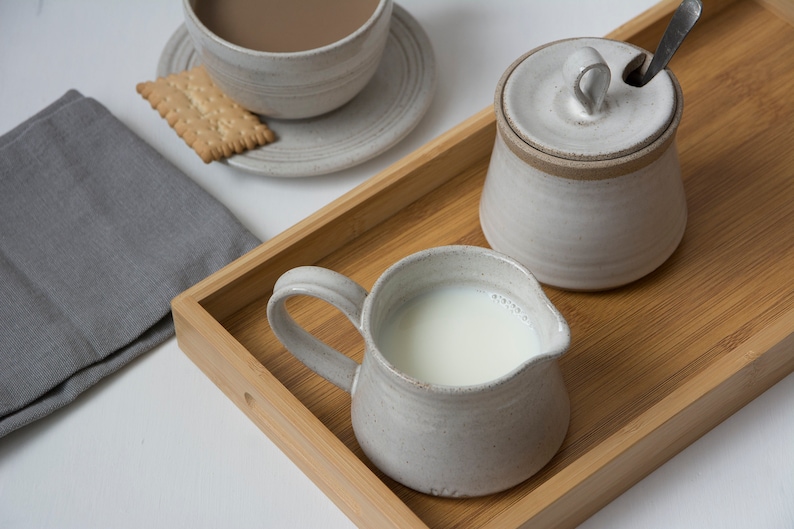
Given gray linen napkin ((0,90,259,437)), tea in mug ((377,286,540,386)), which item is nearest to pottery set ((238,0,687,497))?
tea in mug ((377,286,540,386))

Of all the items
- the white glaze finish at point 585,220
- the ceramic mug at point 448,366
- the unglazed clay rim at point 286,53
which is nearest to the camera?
the ceramic mug at point 448,366

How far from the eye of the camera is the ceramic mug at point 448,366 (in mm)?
677

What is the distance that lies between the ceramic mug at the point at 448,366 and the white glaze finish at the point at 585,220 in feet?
0.29

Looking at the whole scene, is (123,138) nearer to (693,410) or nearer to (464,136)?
(464,136)

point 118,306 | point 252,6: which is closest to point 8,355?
point 118,306

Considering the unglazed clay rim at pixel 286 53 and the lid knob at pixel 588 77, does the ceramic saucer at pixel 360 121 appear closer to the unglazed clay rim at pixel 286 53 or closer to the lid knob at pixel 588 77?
the unglazed clay rim at pixel 286 53

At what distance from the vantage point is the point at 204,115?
3.32 ft

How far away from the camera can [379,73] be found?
1053 mm

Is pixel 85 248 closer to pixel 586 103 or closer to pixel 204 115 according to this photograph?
pixel 204 115

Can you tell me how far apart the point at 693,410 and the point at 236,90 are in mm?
483

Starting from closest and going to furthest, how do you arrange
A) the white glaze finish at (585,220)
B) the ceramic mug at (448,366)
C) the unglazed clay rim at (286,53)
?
the ceramic mug at (448,366)
the white glaze finish at (585,220)
the unglazed clay rim at (286,53)

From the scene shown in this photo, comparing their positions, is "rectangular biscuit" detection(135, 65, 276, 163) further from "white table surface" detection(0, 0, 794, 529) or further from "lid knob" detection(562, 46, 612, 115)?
"lid knob" detection(562, 46, 612, 115)

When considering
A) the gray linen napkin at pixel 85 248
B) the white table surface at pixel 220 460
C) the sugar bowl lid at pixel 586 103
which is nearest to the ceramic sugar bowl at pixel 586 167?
the sugar bowl lid at pixel 586 103

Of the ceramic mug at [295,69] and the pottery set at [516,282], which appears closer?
the pottery set at [516,282]
